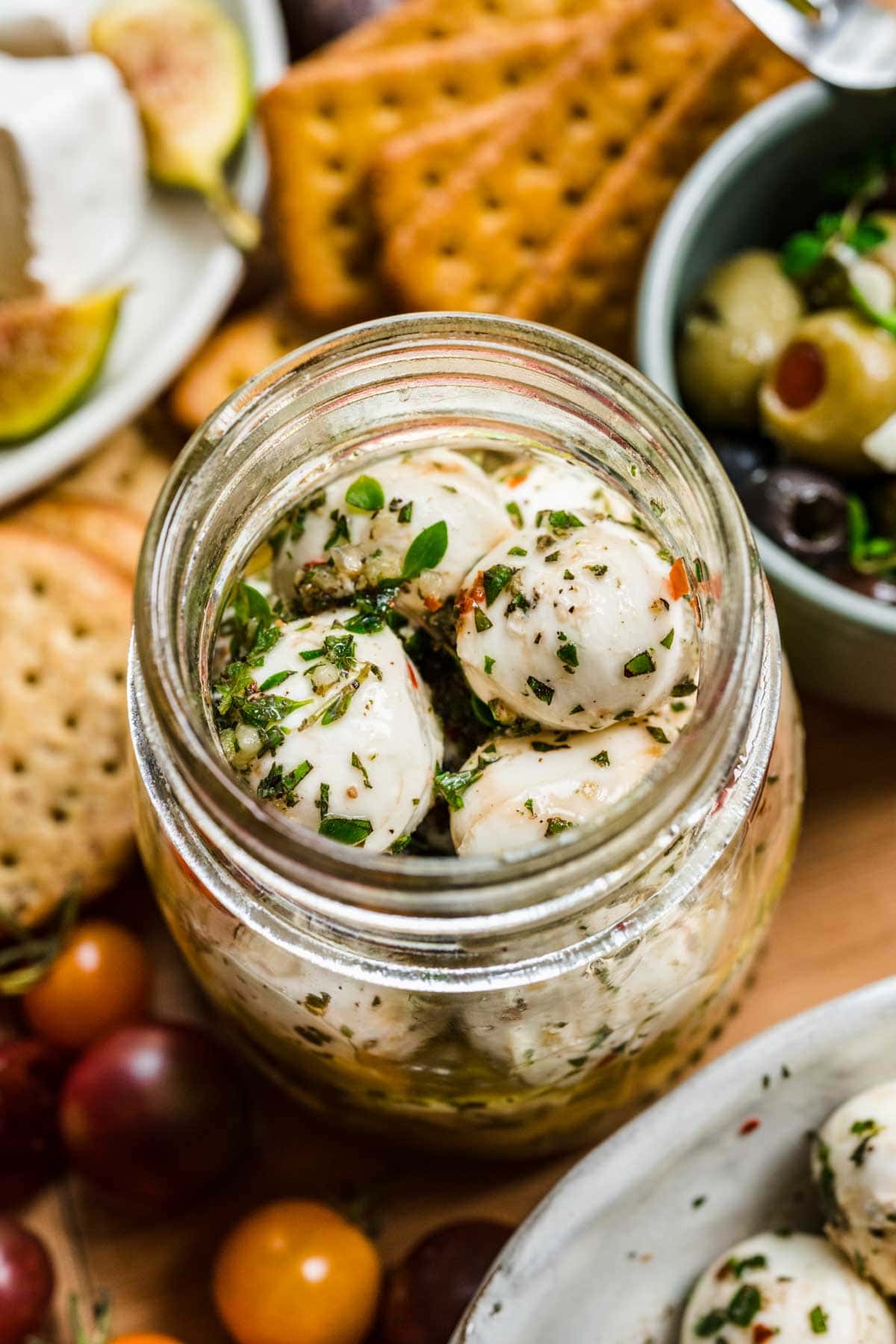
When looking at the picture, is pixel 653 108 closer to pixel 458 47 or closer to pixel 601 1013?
pixel 458 47

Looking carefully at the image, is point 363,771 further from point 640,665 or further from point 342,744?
point 640,665

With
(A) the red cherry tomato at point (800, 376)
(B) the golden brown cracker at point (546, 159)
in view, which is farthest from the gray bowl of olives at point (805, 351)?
(B) the golden brown cracker at point (546, 159)

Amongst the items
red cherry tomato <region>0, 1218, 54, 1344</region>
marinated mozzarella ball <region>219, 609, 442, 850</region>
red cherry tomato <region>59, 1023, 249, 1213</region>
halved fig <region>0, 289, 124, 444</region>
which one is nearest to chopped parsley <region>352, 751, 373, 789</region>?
marinated mozzarella ball <region>219, 609, 442, 850</region>

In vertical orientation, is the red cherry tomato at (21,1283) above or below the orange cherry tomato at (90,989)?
below

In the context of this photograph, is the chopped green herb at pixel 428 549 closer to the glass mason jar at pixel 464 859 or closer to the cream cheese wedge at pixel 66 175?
the glass mason jar at pixel 464 859

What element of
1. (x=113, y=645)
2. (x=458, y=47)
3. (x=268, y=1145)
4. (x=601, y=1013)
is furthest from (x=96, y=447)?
(x=601, y=1013)

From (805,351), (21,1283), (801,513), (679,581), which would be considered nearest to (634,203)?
Answer: (805,351)
